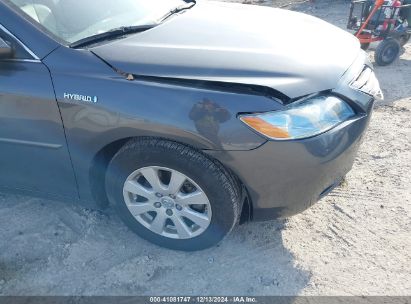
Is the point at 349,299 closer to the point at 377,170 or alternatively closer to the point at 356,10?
the point at 377,170

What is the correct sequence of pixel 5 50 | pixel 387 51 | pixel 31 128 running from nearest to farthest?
pixel 5 50, pixel 31 128, pixel 387 51

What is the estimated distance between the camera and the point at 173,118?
6.70 feet

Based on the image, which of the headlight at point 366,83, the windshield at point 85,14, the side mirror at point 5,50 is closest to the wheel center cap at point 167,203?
the windshield at point 85,14

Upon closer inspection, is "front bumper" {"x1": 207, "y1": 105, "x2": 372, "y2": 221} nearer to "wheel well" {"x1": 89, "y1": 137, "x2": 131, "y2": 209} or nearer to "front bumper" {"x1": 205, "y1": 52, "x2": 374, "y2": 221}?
"front bumper" {"x1": 205, "y1": 52, "x2": 374, "y2": 221}

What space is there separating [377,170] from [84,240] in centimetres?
241

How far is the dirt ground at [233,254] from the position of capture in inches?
92.2

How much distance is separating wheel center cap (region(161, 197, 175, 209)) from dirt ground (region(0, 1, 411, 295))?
37 cm

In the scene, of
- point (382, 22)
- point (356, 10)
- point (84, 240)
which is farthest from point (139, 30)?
point (356, 10)

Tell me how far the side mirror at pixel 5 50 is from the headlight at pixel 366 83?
1.98 metres

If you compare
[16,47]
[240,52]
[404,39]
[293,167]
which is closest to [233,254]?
[293,167]

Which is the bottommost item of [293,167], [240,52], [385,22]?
[385,22]

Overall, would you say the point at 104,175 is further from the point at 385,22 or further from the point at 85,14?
the point at 385,22

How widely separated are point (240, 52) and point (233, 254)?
1283 mm

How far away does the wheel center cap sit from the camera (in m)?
2.37
